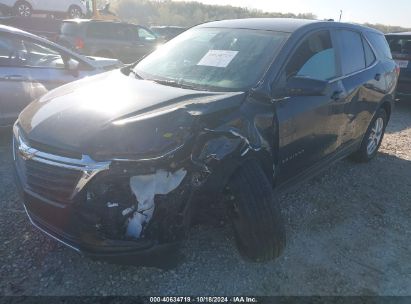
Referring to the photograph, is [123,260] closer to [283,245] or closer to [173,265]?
[173,265]

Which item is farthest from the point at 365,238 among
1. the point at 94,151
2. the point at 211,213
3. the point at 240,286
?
the point at 94,151

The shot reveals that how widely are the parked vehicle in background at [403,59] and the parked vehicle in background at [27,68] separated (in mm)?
6750

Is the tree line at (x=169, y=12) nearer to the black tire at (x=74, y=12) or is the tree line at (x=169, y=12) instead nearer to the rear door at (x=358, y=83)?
the black tire at (x=74, y=12)

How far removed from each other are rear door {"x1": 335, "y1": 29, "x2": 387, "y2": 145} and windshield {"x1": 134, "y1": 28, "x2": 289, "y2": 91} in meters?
1.04

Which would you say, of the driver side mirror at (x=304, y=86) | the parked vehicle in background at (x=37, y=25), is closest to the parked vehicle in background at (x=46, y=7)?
the parked vehicle in background at (x=37, y=25)

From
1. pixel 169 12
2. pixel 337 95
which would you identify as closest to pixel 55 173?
pixel 337 95

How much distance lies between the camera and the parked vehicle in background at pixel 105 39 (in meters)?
11.9

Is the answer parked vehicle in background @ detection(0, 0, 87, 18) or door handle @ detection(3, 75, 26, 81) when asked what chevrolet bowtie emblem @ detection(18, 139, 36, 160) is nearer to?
door handle @ detection(3, 75, 26, 81)

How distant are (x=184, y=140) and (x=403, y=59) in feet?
26.6

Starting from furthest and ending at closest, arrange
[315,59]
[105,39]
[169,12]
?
[169,12] → [105,39] → [315,59]

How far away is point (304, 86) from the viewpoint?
Answer: 3.12 metres

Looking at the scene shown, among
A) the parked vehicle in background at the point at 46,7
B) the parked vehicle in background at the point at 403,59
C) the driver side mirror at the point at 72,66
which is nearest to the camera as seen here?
the driver side mirror at the point at 72,66

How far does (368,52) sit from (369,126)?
0.90m

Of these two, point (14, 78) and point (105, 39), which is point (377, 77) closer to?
point (14, 78)
